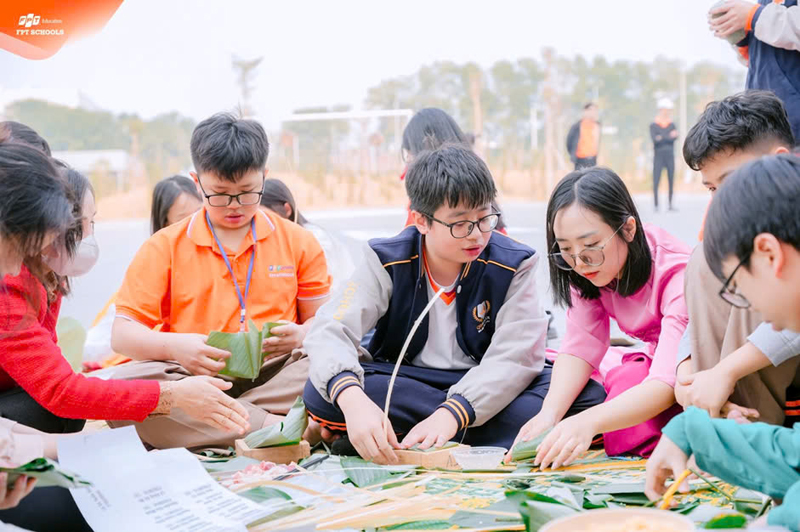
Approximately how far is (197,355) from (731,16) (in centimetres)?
190

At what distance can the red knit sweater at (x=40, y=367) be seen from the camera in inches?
68.1

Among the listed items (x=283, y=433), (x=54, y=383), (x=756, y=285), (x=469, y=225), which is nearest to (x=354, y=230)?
(x=469, y=225)

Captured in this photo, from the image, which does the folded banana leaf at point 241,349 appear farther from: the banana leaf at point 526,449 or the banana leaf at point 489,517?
the banana leaf at point 489,517

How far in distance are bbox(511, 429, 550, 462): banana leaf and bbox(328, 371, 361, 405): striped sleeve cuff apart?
0.44 m

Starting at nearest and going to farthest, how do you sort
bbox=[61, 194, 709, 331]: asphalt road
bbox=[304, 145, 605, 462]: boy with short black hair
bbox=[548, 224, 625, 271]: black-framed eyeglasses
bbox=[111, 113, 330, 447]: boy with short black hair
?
bbox=[548, 224, 625, 271]: black-framed eyeglasses, bbox=[304, 145, 605, 462]: boy with short black hair, bbox=[111, 113, 330, 447]: boy with short black hair, bbox=[61, 194, 709, 331]: asphalt road

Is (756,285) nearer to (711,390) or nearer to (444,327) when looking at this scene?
(711,390)

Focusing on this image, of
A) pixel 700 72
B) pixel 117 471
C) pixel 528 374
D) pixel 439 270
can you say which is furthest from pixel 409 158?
pixel 700 72

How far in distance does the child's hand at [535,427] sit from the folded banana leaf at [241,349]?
782mm

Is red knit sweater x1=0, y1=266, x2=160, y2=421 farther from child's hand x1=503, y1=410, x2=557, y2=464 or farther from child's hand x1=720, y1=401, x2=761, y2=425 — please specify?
child's hand x1=720, y1=401, x2=761, y2=425

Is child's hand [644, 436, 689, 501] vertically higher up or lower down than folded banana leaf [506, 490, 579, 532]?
higher up

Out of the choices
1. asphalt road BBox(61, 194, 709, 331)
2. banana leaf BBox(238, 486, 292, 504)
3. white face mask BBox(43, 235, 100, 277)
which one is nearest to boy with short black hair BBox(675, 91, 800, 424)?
banana leaf BBox(238, 486, 292, 504)

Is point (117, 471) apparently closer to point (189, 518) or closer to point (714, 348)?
point (189, 518)

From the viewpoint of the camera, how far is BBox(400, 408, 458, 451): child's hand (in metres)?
1.94

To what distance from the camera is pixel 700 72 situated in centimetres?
1368
